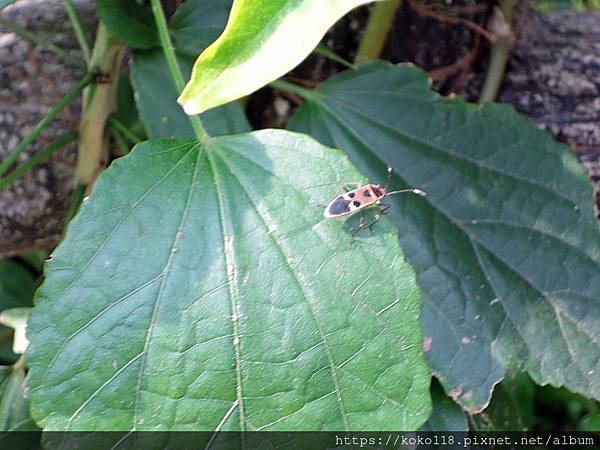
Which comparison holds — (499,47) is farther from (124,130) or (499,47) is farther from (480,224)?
(124,130)

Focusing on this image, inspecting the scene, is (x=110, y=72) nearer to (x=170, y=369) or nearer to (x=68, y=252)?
(x=68, y=252)

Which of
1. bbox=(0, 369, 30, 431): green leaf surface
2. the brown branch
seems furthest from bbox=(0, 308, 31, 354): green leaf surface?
the brown branch

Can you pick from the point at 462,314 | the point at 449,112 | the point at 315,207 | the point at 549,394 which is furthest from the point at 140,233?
the point at 549,394

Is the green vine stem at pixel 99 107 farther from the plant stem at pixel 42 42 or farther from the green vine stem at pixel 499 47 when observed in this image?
the green vine stem at pixel 499 47

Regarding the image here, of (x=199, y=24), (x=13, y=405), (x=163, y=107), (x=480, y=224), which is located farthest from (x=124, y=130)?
(x=480, y=224)

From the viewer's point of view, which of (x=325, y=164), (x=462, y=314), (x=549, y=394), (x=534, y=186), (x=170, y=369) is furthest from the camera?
(x=549, y=394)

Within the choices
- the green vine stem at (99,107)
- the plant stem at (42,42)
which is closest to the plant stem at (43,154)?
the green vine stem at (99,107)

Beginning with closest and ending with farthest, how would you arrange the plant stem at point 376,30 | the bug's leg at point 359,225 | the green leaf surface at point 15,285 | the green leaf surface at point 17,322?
1. the bug's leg at point 359,225
2. the green leaf surface at point 17,322
3. the plant stem at point 376,30
4. the green leaf surface at point 15,285
